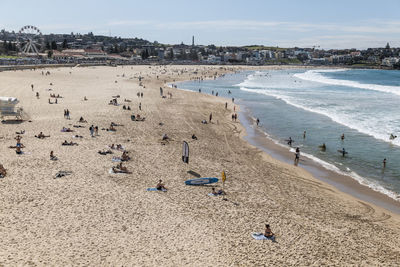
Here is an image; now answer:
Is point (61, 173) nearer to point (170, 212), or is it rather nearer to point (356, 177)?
point (170, 212)

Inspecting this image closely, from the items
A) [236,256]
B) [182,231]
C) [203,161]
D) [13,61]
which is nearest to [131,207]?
[182,231]

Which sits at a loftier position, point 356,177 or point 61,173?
point 61,173

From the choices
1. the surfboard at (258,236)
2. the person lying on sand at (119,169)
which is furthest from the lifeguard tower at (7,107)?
the surfboard at (258,236)

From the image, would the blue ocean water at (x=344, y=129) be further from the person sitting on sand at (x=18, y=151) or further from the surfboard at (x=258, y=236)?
the person sitting on sand at (x=18, y=151)

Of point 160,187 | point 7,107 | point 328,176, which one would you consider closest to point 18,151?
point 160,187

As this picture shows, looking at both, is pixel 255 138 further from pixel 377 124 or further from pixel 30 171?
pixel 30 171

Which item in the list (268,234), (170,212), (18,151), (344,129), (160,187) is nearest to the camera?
(268,234)

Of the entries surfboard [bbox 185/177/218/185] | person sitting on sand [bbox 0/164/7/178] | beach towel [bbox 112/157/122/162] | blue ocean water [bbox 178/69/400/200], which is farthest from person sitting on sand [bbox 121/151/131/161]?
blue ocean water [bbox 178/69/400/200]

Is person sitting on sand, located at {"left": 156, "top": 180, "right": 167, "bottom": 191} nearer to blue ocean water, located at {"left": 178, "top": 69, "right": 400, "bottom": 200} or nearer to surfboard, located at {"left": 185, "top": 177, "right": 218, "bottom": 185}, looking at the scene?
surfboard, located at {"left": 185, "top": 177, "right": 218, "bottom": 185}

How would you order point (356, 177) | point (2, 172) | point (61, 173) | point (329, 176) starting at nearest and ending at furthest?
point (2, 172) < point (61, 173) < point (356, 177) < point (329, 176)

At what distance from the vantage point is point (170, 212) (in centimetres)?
1309

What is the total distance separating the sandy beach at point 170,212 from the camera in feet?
34.3

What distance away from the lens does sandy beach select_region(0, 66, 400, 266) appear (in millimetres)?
10469

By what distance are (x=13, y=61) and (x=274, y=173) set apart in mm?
85588
